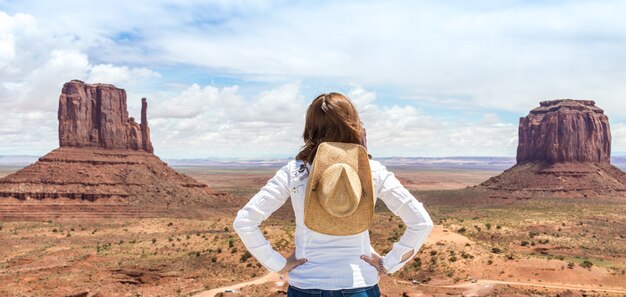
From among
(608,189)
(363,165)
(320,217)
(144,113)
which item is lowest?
(608,189)

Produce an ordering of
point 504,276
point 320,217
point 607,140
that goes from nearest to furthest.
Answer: point 320,217 → point 504,276 → point 607,140

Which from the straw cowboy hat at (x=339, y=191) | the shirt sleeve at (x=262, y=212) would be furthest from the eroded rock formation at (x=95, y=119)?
the straw cowboy hat at (x=339, y=191)

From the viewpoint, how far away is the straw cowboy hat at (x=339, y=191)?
3.49 meters

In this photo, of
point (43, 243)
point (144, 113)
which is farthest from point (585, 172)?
point (43, 243)

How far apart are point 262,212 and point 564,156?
113m

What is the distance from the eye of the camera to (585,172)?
9956 centimetres

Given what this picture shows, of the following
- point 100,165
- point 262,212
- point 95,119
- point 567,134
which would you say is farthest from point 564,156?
point 262,212

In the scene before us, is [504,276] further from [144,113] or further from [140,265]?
[144,113]

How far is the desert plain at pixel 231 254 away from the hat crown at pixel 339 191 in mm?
20314

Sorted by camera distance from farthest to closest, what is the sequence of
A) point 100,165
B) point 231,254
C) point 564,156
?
point 564,156, point 100,165, point 231,254

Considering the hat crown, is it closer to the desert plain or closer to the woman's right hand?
the woman's right hand

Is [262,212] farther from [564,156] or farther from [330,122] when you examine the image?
[564,156]

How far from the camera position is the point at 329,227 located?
3547 mm

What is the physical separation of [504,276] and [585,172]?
83.4m
